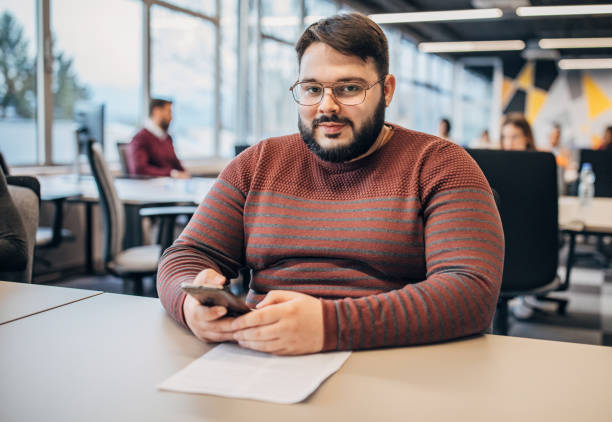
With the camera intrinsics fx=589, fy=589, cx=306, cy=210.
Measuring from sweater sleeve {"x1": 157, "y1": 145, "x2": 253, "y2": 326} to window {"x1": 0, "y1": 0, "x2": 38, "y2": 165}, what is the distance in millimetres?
3543

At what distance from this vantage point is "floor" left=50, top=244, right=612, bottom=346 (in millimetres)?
3393

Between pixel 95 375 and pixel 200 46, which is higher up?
pixel 200 46

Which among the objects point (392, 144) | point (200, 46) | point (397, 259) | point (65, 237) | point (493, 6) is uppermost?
point (493, 6)

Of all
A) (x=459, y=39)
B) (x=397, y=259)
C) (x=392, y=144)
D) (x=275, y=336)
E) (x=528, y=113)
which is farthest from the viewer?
(x=528, y=113)

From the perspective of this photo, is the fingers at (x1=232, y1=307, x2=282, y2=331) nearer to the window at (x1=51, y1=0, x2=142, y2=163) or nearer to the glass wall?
the glass wall

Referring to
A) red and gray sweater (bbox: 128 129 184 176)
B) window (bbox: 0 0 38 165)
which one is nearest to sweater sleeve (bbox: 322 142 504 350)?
red and gray sweater (bbox: 128 129 184 176)

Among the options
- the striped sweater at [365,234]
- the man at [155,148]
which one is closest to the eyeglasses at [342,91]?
the striped sweater at [365,234]

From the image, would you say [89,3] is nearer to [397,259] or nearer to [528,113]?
[397,259]

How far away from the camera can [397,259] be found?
1.22 meters

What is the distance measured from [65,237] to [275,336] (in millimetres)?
3169

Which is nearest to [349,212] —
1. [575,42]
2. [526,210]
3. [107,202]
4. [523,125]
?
[526,210]

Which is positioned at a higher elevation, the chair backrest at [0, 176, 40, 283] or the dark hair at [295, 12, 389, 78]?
the dark hair at [295, 12, 389, 78]

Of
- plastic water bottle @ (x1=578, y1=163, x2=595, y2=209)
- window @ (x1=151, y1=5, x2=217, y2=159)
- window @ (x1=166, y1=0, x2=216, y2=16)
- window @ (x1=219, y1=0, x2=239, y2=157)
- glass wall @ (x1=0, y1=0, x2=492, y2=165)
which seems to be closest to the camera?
plastic water bottle @ (x1=578, y1=163, x2=595, y2=209)

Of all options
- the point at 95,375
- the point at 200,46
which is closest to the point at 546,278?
the point at 95,375
